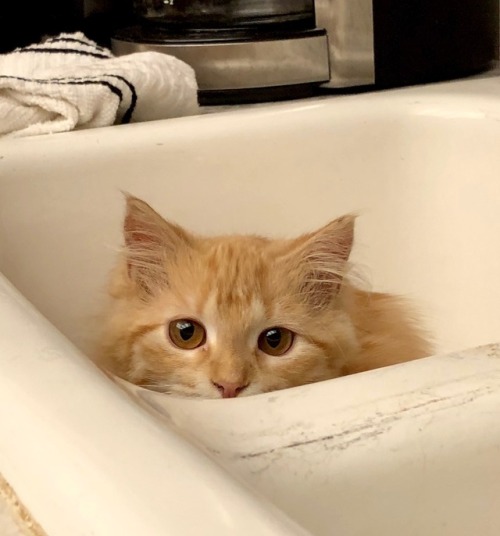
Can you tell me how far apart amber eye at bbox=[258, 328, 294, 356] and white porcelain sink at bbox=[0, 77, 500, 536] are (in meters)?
0.28

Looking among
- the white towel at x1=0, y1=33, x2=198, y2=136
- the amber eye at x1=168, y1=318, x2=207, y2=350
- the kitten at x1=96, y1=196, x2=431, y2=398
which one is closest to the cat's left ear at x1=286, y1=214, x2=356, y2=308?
the kitten at x1=96, y1=196, x2=431, y2=398

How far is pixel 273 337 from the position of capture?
964mm

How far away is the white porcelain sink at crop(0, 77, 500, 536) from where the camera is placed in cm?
37

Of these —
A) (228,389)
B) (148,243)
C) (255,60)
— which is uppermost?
(255,60)

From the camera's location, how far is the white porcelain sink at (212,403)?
37cm

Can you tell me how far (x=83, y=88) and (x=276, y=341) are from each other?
481 millimetres

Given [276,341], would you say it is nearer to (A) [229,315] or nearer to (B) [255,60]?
(A) [229,315]

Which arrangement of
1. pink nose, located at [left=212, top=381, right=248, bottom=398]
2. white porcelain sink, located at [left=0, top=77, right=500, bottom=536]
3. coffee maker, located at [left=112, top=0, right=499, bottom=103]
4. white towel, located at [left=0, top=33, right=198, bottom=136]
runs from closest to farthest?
white porcelain sink, located at [left=0, top=77, right=500, bottom=536], pink nose, located at [left=212, top=381, right=248, bottom=398], white towel, located at [left=0, top=33, right=198, bottom=136], coffee maker, located at [left=112, top=0, right=499, bottom=103]

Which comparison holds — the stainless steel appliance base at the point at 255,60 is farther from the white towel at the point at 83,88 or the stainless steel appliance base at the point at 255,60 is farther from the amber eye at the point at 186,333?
the amber eye at the point at 186,333

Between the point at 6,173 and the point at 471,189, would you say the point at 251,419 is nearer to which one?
the point at 6,173

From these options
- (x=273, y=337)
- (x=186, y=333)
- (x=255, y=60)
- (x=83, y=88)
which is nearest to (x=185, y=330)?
(x=186, y=333)

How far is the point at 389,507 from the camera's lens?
46 cm

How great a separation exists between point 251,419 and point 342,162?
858 millimetres

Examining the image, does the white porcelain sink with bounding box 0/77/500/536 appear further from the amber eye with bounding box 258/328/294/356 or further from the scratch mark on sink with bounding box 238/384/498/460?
the amber eye with bounding box 258/328/294/356
